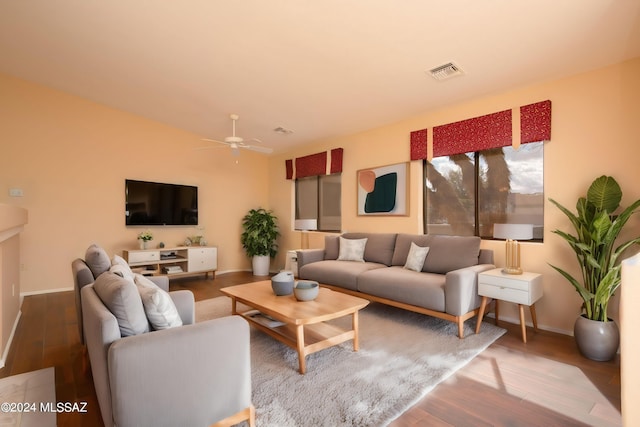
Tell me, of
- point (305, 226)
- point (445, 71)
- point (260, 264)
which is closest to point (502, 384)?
point (445, 71)

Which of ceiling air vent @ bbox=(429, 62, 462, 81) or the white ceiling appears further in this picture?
ceiling air vent @ bbox=(429, 62, 462, 81)

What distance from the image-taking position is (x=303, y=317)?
225cm

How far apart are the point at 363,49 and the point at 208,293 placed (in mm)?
3933

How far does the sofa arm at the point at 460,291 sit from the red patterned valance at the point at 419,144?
71.3 inches

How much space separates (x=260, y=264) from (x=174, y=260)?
161 centimetres

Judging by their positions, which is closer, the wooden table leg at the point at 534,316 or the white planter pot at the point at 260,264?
the wooden table leg at the point at 534,316

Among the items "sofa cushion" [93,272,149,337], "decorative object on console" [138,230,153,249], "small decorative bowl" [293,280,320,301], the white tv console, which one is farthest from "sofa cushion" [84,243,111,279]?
"decorative object on console" [138,230,153,249]

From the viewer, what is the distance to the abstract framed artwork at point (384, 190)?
4.44m

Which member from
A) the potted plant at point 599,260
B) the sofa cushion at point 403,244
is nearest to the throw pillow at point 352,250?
the sofa cushion at point 403,244

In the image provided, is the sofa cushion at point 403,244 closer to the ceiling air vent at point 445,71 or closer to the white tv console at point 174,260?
the ceiling air vent at point 445,71

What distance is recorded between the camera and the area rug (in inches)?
69.7

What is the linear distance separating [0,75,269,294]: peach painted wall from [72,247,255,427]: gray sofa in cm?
405

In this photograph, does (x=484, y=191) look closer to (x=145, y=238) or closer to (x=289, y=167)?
(x=289, y=167)

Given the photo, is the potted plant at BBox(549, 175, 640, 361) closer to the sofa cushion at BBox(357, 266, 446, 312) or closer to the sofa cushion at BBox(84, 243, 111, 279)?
the sofa cushion at BBox(357, 266, 446, 312)
